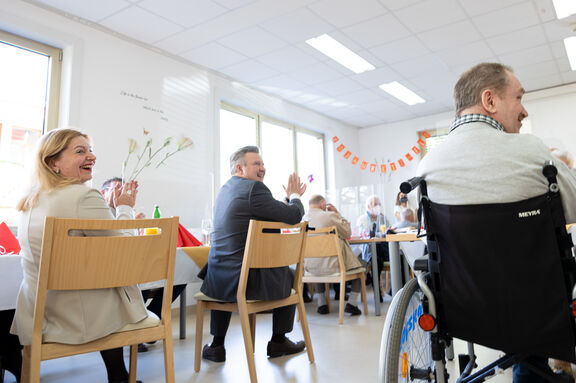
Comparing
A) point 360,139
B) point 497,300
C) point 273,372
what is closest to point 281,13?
point 273,372

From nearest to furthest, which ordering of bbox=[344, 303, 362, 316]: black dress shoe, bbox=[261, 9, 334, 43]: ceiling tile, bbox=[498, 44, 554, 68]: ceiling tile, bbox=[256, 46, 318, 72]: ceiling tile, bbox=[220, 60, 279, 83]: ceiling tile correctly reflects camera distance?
bbox=[344, 303, 362, 316]: black dress shoe
bbox=[261, 9, 334, 43]: ceiling tile
bbox=[256, 46, 318, 72]: ceiling tile
bbox=[498, 44, 554, 68]: ceiling tile
bbox=[220, 60, 279, 83]: ceiling tile

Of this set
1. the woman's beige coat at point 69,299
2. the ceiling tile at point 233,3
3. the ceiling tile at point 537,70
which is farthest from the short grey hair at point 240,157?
the ceiling tile at point 537,70

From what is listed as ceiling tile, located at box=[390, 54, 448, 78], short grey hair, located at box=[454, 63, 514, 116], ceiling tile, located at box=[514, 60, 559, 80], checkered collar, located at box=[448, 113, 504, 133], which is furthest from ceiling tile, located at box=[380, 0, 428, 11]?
checkered collar, located at box=[448, 113, 504, 133]

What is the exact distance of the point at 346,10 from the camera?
3.83 metres

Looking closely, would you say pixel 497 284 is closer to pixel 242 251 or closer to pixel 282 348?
pixel 242 251

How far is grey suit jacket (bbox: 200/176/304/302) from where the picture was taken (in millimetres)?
1988

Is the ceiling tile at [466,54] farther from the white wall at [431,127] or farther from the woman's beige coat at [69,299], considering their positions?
the woman's beige coat at [69,299]

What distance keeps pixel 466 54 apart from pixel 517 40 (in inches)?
21.1

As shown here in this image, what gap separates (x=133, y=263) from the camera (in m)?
1.35

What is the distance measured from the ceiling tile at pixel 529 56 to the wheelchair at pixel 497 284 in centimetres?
477

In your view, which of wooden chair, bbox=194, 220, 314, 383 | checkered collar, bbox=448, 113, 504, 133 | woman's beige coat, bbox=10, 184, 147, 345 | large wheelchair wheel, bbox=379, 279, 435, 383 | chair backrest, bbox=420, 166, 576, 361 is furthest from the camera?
wooden chair, bbox=194, 220, 314, 383

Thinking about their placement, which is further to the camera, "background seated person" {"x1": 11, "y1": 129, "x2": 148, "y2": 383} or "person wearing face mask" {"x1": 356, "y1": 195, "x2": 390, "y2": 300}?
"person wearing face mask" {"x1": 356, "y1": 195, "x2": 390, "y2": 300}

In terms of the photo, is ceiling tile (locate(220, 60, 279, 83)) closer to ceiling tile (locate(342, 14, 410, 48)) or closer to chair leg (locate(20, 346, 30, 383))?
ceiling tile (locate(342, 14, 410, 48))

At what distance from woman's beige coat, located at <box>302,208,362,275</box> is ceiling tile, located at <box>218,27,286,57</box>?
77.3 inches
